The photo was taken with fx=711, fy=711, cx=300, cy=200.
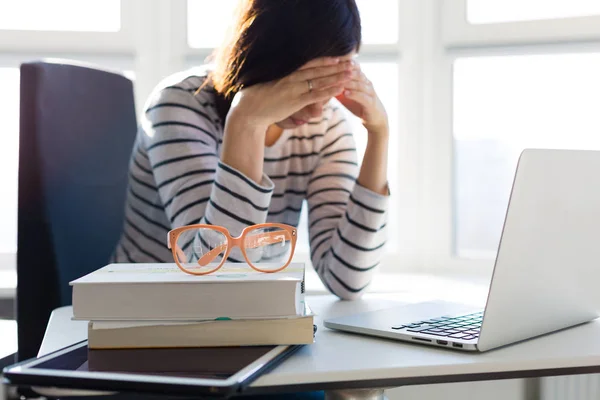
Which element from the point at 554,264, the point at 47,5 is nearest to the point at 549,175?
the point at 554,264

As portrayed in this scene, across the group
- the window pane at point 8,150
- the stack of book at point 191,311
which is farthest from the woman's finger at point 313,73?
the window pane at point 8,150

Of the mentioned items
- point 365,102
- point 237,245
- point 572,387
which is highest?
point 365,102

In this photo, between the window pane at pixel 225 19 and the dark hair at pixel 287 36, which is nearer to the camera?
the dark hair at pixel 287 36

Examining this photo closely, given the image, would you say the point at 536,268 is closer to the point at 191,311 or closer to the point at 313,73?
the point at 191,311

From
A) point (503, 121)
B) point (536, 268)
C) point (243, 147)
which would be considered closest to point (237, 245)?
point (536, 268)

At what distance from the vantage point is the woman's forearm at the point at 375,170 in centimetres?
121

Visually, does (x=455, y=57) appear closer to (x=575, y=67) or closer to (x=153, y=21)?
(x=575, y=67)

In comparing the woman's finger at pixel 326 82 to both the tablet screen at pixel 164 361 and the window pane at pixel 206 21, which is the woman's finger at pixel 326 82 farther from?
the window pane at pixel 206 21

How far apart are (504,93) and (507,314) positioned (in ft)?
4.63

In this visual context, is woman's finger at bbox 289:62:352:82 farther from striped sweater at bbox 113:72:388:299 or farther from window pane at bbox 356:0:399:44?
window pane at bbox 356:0:399:44

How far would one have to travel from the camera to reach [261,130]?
1.14 m

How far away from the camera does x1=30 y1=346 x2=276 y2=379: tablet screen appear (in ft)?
1.82

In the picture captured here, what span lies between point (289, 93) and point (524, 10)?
1.08 m

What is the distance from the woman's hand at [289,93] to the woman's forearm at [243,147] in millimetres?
11
